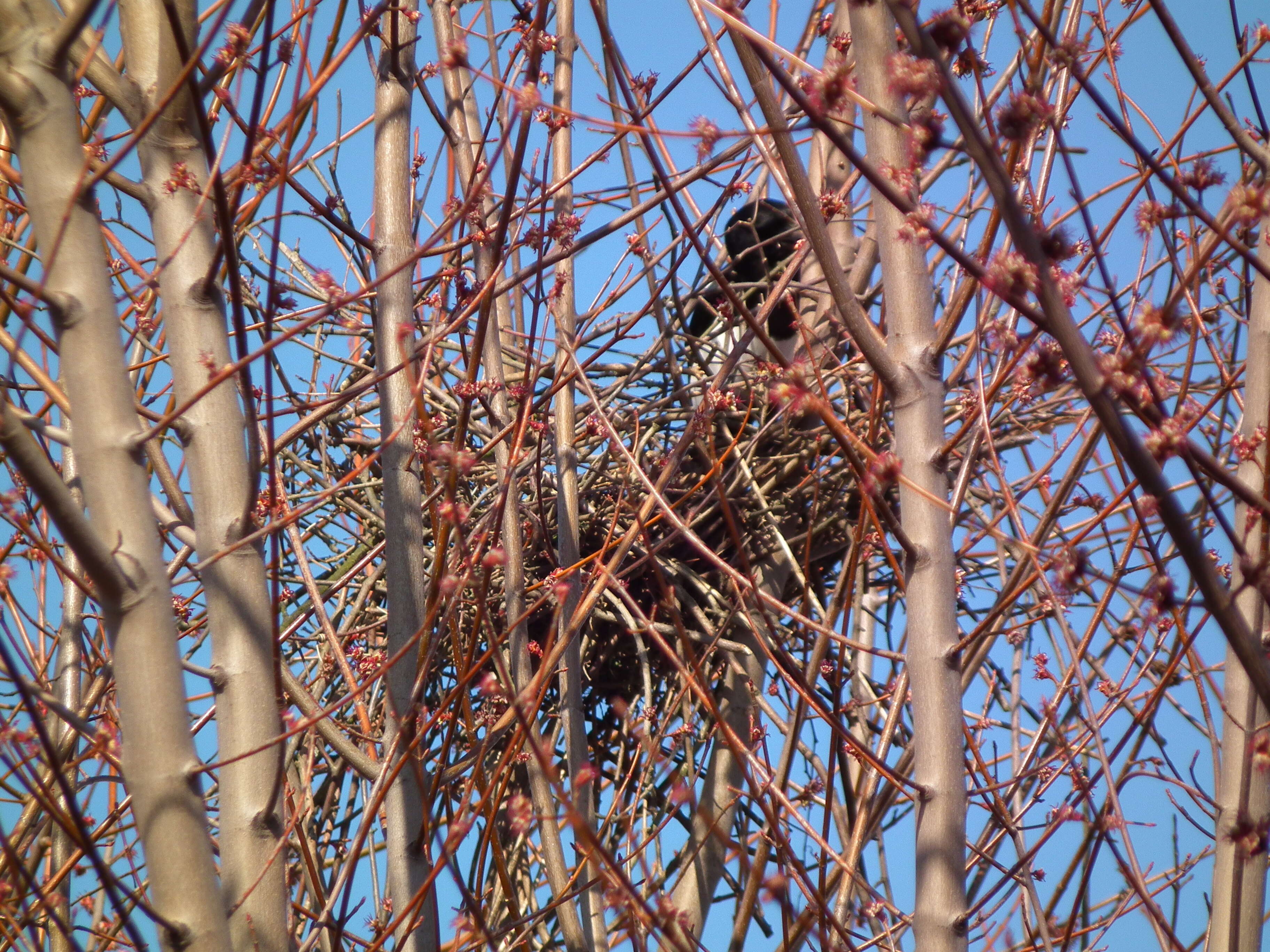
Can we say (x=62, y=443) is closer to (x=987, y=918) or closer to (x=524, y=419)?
(x=524, y=419)

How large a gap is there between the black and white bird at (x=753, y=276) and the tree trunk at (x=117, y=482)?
1.50 meters

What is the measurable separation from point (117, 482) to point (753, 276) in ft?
8.00

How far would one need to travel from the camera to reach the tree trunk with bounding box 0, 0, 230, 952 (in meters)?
1.04

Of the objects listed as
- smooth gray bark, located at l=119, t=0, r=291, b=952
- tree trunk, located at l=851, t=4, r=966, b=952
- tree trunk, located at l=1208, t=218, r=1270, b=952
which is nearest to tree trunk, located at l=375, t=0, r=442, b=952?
smooth gray bark, located at l=119, t=0, r=291, b=952

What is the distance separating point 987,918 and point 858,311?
83cm

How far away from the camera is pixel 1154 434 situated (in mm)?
719

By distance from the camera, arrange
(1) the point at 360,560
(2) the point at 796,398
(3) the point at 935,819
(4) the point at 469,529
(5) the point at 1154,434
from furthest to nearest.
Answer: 1. (1) the point at 360,560
2. (4) the point at 469,529
3. (3) the point at 935,819
4. (2) the point at 796,398
5. (5) the point at 1154,434

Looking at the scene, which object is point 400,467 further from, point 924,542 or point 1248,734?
point 1248,734

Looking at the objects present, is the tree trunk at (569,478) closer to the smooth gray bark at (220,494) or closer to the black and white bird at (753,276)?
the smooth gray bark at (220,494)

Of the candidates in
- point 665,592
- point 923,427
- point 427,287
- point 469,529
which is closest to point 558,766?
point 469,529

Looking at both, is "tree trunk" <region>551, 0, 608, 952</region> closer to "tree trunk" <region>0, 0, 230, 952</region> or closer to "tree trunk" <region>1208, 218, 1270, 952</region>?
"tree trunk" <region>0, 0, 230, 952</region>

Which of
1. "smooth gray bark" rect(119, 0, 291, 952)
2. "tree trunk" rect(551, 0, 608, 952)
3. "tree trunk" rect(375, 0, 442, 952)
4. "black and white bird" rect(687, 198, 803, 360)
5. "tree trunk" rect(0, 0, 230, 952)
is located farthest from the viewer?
"black and white bird" rect(687, 198, 803, 360)

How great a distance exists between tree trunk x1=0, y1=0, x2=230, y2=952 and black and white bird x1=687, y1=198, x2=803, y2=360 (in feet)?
4.91

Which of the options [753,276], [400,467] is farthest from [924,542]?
[753,276]
